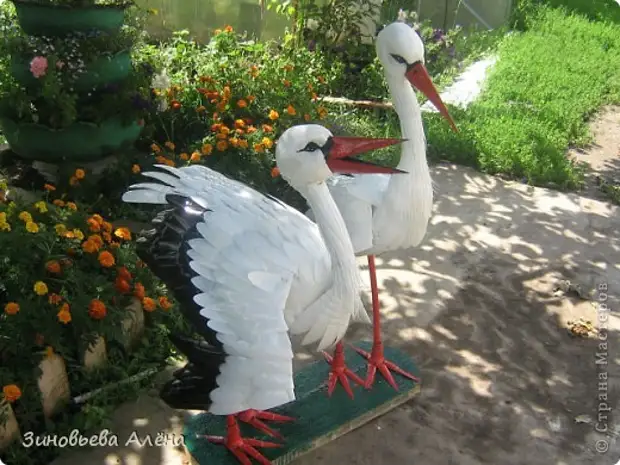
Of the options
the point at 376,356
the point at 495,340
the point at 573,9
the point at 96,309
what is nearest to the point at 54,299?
the point at 96,309

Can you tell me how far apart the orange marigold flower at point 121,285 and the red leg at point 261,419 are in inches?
30.4

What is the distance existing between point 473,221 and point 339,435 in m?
2.48

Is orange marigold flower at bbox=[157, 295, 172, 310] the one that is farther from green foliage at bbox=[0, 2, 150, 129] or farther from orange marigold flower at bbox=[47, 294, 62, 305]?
green foliage at bbox=[0, 2, 150, 129]

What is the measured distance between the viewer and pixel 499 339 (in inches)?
145

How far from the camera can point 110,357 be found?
10.2 ft

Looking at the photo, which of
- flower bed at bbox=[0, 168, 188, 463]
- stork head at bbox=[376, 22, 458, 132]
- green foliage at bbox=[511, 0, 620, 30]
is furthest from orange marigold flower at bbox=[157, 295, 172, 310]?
green foliage at bbox=[511, 0, 620, 30]

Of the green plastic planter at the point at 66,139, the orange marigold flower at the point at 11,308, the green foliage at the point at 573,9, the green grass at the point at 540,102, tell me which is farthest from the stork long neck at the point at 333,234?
the green foliage at the point at 573,9

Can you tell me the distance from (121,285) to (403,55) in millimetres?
1670

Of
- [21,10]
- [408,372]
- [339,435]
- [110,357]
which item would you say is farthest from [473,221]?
[21,10]

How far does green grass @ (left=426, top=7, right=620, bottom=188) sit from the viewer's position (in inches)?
231

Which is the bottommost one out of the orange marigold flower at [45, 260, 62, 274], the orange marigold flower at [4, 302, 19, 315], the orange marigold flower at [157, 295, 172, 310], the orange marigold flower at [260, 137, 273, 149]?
the orange marigold flower at [157, 295, 172, 310]

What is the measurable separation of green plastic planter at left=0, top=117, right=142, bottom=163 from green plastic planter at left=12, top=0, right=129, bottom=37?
579 millimetres

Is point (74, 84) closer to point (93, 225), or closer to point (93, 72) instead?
point (93, 72)

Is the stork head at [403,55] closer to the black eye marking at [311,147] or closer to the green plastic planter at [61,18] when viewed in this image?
the black eye marking at [311,147]
